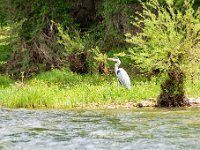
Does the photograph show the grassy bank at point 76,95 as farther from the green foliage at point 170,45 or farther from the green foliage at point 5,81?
the green foliage at point 5,81

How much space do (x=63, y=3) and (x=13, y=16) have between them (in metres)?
2.47

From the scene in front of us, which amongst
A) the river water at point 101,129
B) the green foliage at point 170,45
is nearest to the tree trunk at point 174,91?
the green foliage at point 170,45

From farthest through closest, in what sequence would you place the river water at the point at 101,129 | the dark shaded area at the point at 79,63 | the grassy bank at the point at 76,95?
the dark shaded area at the point at 79,63 → the grassy bank at the point at 76,95 → the river water at the point at 101,129

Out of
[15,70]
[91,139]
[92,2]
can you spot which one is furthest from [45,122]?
[92,2]

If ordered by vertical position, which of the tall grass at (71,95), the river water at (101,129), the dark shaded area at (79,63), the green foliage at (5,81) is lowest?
the river water at (101,129)

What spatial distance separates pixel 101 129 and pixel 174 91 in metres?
4.96

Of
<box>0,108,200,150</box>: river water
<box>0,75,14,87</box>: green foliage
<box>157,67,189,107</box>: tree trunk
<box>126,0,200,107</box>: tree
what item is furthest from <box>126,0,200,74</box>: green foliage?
<box>0,75,14,87</box>: green foliage

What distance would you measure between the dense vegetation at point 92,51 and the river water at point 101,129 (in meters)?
1.46

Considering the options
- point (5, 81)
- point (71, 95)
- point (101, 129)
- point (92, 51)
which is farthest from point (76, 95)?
point (92, 51)

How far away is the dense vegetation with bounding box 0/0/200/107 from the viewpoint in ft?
60.3

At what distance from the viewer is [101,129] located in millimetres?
13820

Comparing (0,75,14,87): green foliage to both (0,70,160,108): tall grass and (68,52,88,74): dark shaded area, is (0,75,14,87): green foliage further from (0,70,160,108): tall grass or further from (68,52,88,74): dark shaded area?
(0,70,160,108): tall grass

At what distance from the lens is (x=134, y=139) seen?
1239cm

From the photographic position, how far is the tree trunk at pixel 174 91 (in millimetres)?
18342
